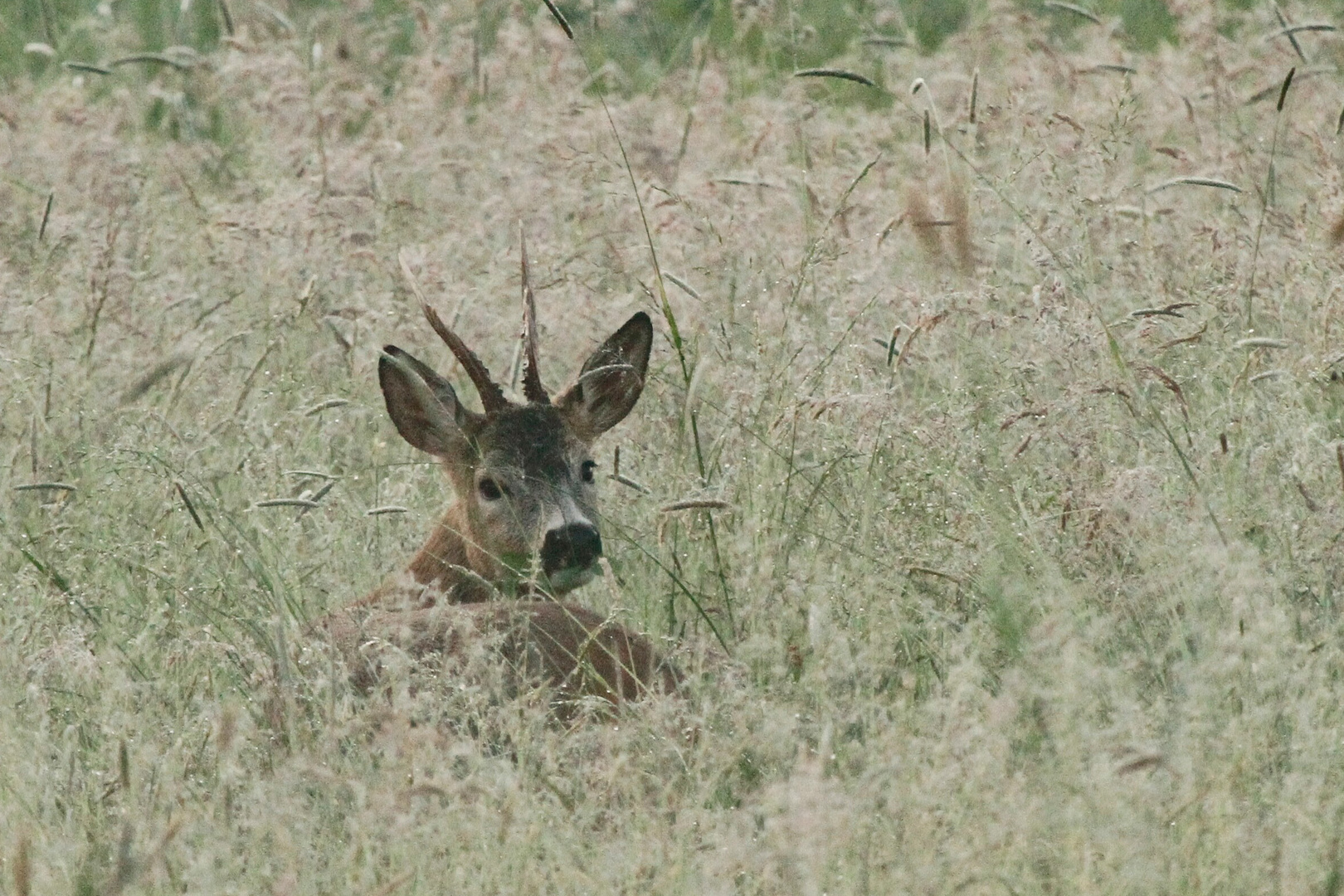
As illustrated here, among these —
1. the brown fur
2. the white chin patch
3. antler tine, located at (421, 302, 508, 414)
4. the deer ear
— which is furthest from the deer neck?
the deer ear

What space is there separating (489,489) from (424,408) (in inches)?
10.7

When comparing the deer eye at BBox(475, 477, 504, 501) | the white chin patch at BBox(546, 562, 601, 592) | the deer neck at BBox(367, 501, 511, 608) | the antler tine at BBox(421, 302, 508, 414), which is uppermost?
the antler tine at BBox(421, 302, 508, 414)

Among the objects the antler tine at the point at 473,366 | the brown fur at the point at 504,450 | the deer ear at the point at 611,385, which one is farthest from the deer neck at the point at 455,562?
the deer ear at the point at 611,385

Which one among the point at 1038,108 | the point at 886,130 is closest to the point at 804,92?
the point at 886,130

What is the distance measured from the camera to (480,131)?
9117mm

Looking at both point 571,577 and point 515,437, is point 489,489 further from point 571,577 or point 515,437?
point 571,577

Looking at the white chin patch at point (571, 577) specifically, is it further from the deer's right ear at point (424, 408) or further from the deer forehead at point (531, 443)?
the deer's right ear at point (424, 408)

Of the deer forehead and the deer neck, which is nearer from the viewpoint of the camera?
the deer neck

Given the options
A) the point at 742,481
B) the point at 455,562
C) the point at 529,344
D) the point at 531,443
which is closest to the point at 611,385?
the point at 531,443

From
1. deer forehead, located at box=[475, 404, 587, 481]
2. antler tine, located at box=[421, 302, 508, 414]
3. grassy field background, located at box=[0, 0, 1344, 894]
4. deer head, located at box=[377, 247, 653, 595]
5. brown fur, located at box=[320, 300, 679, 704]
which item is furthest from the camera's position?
deer forehead, located at box=[475, 404, 587, 481]

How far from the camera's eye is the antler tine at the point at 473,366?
5.59 meters

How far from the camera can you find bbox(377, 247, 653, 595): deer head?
236 inches

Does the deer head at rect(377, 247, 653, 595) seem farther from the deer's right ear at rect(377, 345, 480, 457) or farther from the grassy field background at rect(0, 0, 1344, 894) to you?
the grassy field background at rect(0, 0, 1344, 894)

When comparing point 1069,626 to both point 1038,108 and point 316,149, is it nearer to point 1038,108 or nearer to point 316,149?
point 1038,108
